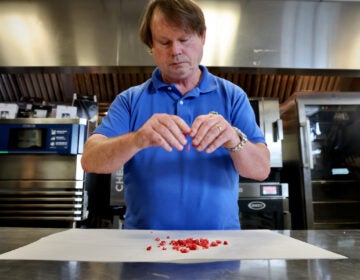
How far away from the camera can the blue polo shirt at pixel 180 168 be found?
44.5 inches

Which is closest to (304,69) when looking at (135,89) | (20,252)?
(135,89)

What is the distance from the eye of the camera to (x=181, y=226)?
1.13 meters

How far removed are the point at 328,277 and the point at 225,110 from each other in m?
0.79

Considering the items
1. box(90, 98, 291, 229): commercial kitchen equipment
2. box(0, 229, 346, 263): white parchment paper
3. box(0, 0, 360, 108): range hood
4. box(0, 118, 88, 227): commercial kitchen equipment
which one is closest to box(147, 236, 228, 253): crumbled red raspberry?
box(0, 229, 346, 263): white parchment paper

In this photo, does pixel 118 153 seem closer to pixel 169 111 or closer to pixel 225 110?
pixel 169 111

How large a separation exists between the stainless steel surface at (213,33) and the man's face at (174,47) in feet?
4.21

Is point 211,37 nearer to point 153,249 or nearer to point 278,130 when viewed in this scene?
point 278,130

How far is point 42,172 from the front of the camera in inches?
91.4

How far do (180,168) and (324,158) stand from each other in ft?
7.73

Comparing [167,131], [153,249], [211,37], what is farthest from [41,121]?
[153,249]

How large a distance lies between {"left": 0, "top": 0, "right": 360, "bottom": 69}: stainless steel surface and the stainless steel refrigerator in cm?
53

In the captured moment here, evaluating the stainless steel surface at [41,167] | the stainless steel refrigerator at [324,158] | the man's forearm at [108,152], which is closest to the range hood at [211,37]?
the stainless steel refrigerator at [324,158]

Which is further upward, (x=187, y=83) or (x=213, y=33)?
(x=213, y=33)

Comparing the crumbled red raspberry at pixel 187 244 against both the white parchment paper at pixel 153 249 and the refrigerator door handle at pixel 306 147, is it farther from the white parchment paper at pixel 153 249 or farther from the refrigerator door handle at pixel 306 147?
the refrigerator door handle at pixel 306 147
